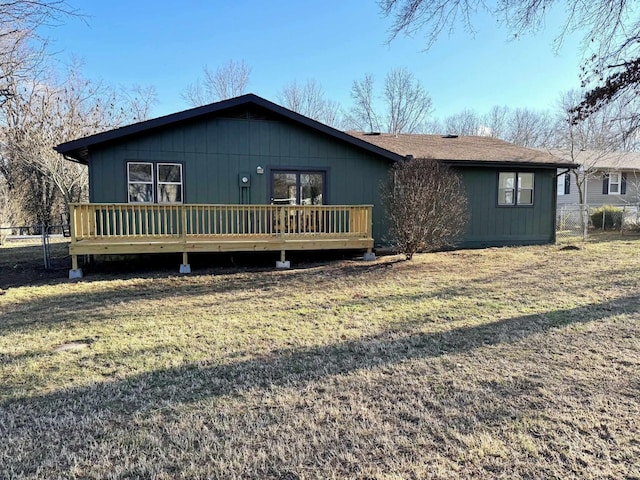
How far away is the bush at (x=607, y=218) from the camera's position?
16766 millimetres

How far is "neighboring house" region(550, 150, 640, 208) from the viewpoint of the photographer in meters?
20.8

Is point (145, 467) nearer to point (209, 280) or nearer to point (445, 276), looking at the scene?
point (209, 280)

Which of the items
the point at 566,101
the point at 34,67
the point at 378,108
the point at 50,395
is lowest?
the point at 50,395

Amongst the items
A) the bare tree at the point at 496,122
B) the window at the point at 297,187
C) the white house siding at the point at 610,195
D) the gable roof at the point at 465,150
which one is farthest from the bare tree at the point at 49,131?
the bare tree at the point at 496,122

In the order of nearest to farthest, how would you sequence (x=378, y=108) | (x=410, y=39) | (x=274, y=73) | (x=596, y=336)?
(x=596, y=336)
(x=410, y=39)
(x=274, y=73)
(x=378, y=108)

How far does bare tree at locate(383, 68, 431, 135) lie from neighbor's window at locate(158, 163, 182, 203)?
23510mm

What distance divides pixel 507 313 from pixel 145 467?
433cm

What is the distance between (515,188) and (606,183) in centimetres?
1356

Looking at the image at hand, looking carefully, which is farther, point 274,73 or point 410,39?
point 274,73

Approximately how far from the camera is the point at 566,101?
69.2ft

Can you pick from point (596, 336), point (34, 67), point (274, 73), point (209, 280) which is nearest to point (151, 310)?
point (209, 280)

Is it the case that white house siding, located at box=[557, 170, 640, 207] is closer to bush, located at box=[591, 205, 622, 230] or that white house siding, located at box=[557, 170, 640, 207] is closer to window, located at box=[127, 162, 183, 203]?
bush, located at box=[591, 205, 622, 230]

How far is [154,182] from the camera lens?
9266mm

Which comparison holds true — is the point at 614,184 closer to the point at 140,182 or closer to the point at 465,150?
the point at 465,150
